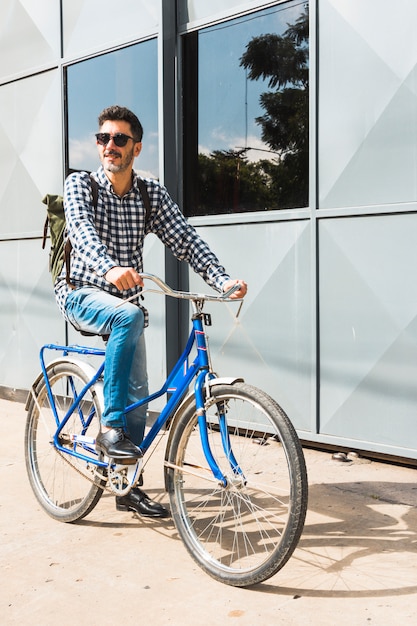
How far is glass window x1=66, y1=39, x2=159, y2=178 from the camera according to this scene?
246 inches

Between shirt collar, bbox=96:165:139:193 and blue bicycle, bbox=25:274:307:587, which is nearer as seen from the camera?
blue bicycle, bbox=25:274:307:587

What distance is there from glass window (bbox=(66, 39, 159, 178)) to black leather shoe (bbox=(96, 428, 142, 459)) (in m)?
3.12

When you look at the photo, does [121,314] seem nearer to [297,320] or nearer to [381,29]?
[297,320]

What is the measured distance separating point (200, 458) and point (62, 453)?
1.10m

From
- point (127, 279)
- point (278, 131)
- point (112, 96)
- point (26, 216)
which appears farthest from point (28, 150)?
point (127, 279)

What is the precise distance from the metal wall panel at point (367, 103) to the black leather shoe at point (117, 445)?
2308mm

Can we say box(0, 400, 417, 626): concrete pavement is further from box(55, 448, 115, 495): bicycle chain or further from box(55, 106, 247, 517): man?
box(55, 106, 247, 517): man

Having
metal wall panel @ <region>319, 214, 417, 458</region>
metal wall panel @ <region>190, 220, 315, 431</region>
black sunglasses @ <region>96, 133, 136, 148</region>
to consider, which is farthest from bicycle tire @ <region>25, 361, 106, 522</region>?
metal wall panel @ <region>319, 214, 417, 458</region>

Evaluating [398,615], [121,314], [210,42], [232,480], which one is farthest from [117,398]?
[210,42]

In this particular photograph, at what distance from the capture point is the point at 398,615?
2.93 metres

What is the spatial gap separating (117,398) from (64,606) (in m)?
0.92

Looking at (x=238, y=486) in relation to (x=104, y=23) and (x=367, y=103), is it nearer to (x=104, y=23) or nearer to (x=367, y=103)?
(x=367, y=103)

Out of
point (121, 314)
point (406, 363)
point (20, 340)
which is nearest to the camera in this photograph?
point (121, 314)

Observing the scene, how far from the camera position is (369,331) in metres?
4.97
